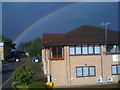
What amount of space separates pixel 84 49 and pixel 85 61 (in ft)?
4.71

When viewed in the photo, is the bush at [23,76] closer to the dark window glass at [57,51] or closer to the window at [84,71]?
the dark window glass at [57,51]

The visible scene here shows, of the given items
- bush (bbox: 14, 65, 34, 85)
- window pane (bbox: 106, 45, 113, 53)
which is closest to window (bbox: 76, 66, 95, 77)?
window pane (bbox: 106, 45, 113, 53)

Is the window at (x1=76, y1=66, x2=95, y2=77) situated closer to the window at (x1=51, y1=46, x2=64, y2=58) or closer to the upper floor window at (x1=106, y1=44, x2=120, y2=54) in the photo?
the window at (x1=51, y1=46, x2=64, y2=58)

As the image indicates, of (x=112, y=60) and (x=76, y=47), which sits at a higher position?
(x=76, y=47)

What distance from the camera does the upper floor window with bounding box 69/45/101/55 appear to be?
66.1ft

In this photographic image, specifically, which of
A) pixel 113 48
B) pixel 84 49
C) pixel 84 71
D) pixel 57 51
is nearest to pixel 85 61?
pixel 84 71

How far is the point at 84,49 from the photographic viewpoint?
20.3m

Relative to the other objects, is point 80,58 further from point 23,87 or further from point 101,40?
point 23,87

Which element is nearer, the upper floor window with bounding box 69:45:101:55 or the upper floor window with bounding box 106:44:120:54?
the upper floor window with bounding box 69:45:101:55

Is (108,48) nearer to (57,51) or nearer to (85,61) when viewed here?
(85,61)

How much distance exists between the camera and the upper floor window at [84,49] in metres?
20.1

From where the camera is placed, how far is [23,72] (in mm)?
17406

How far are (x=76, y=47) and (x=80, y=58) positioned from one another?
54.6 inches

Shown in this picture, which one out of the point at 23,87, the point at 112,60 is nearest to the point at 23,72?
the point at 23,87
